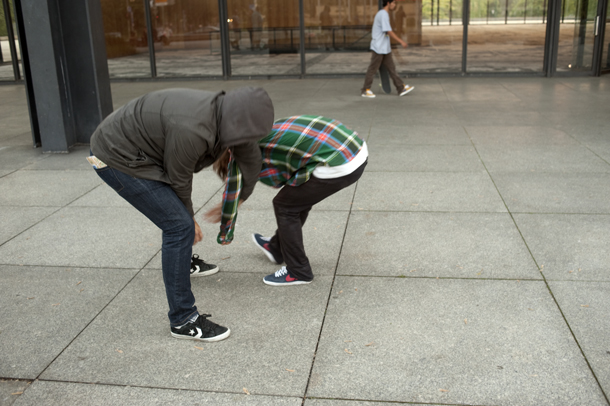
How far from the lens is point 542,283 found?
12.7 ft

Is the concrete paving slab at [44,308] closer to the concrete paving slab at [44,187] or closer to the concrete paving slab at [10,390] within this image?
the concrete paving slab at [10,390]

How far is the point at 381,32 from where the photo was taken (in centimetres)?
1096

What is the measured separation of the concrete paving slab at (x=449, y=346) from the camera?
2832 millimetres

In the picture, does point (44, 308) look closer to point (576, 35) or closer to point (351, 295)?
point (351, 295)

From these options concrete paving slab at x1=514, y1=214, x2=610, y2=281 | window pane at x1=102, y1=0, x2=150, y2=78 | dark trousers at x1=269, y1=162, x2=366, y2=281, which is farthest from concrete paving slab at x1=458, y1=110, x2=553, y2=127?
window pane at x1=102, y1=0, x2=150, y2=78

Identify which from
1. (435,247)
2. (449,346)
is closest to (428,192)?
(435,247)

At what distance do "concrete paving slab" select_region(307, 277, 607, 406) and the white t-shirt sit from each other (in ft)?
25.9

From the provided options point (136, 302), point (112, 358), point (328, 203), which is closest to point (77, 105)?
point (328, 203)

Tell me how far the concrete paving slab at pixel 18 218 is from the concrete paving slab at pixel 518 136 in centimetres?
521

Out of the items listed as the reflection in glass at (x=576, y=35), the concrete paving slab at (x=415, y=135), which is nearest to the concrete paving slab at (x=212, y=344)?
the concrete paving slab at (x=415, y=135)

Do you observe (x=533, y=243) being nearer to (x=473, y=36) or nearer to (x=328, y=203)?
(x=328, y=203)

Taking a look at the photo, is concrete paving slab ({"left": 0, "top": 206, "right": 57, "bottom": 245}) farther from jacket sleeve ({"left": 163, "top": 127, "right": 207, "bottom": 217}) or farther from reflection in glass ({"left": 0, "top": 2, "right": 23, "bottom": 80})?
reflection in glass ({"left": 0, "top": 2, "right": 23, "bottom": 80})

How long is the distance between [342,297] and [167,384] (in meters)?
1.29

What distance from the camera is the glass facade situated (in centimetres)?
1384
